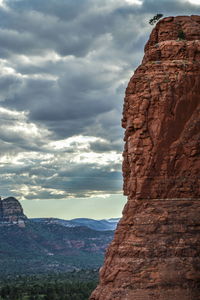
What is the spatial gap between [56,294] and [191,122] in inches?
2428

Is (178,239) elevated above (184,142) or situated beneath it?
situated beneath

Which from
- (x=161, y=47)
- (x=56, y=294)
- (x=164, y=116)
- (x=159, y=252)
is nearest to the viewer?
(x=159, y=252)

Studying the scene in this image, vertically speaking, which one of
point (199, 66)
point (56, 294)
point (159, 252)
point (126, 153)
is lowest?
point (56, 294)

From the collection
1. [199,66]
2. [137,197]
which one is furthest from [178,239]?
[199,66]

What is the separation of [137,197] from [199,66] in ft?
38.4

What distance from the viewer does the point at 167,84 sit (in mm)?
42688

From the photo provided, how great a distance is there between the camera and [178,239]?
39500 mm

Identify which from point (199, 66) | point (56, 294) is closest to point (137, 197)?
point (199, 66)

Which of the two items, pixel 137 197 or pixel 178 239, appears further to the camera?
pixel 137 197

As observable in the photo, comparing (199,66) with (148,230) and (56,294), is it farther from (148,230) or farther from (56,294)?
(56,294)

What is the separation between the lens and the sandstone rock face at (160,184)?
38.8 meters

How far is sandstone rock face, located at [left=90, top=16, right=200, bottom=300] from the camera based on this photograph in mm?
38781

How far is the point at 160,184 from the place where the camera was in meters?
42.3

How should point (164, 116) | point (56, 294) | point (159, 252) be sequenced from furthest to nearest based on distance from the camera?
point (56, 294) < point (164, 116) < point (159, 252)
